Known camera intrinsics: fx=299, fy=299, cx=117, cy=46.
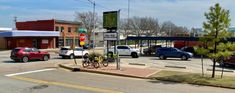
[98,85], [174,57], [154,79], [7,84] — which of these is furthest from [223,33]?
[174,57]

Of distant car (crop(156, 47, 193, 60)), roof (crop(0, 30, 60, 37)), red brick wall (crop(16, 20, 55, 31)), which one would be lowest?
distant car (crop(156, 47, 193, 60))

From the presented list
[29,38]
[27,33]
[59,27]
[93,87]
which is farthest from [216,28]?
[59,27]

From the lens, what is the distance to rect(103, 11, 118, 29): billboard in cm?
2520

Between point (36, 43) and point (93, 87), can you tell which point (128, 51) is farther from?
point (36, 43)

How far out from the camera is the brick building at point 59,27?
215 feet

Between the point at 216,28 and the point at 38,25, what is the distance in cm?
5611

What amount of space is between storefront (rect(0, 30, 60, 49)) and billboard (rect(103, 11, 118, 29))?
33101mm

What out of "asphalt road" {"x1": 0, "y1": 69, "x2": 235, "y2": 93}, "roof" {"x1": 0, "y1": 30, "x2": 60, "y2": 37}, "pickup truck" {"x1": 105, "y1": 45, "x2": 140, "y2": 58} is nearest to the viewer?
"asphalt road" {"x1": 0, "y1": 69, "x2": 235, "y2": 93}

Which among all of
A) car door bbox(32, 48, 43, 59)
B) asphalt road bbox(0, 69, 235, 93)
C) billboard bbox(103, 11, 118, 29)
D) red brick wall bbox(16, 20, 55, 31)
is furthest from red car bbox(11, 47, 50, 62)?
red brick wall bbox(16, 20, 55, 31)

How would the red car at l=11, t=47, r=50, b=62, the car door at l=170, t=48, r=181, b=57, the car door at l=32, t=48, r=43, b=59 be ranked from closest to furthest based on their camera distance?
the red car at l=11, t=47, r=50, b=62 < the car door at l=32, t=48, r=43, b=59 < the car door at l=170, t=48, r=181, b=57

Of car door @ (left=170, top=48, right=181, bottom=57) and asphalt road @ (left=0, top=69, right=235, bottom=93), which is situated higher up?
car door @ (left=170, top=48, right=181, bottom=57)

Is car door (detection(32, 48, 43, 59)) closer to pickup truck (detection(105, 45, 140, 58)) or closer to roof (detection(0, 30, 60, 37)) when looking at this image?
pickup truck (detection(105, 45, 140, 58))

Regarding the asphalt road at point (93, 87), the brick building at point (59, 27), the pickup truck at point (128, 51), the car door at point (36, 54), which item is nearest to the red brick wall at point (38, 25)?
the brick building at point (59, 27)

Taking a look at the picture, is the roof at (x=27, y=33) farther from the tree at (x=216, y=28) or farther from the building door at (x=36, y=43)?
the tree at (x=216, y=28)
